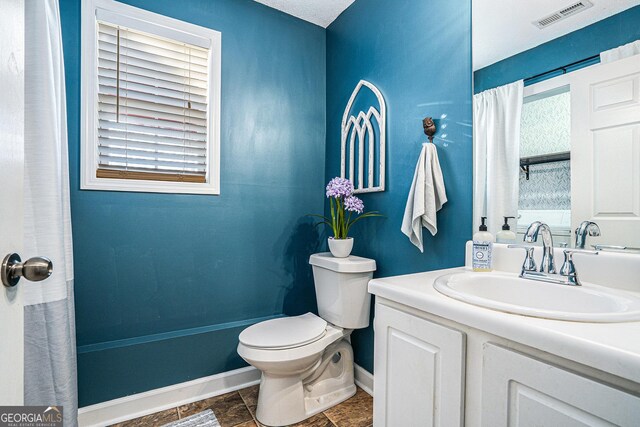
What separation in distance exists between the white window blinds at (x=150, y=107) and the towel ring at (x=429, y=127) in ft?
4.05

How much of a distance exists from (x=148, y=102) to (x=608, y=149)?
204 cm

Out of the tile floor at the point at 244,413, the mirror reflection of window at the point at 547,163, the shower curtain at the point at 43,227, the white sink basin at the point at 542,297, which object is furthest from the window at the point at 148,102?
the mirror reflection of window at the point at 547,163

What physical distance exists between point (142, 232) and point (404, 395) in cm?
149

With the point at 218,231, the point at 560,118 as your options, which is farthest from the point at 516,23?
the point at 218,231

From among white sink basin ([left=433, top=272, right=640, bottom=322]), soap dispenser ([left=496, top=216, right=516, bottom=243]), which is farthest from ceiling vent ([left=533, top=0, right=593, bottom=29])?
white sink basin ([left=433, top=272, right=640, bottom=322])

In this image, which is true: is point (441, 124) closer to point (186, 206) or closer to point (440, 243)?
point (440, 243)

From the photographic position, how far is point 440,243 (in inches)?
57.4

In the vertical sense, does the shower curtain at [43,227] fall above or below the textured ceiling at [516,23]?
below

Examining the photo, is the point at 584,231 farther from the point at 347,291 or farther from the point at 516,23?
the point at 347,291

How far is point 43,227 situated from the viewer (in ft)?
3.53

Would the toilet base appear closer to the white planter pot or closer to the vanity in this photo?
the white planter pot

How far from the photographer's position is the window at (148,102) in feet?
5.24

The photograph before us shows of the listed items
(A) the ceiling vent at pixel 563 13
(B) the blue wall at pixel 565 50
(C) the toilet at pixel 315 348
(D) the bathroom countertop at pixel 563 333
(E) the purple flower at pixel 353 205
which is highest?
(A) the ceiling vent at pixel 563 13

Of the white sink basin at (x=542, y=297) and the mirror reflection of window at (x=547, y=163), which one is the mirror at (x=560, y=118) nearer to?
the mirror reflection of window at (x=547, y=163)
